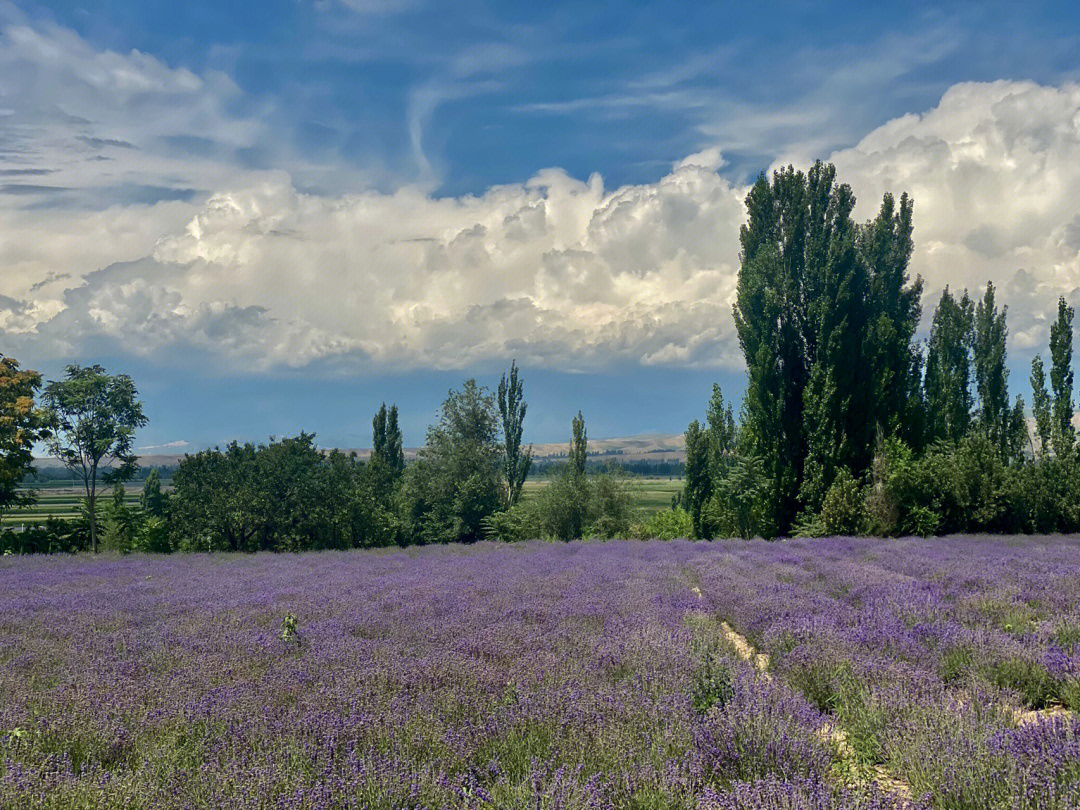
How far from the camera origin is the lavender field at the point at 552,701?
299 cm

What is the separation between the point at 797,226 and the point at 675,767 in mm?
25904

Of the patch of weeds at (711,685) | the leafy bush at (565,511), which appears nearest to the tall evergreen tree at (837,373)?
the leafy bush at (565,511)

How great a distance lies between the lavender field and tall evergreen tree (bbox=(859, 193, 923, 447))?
1678cm

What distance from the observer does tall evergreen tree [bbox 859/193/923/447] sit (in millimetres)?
23891

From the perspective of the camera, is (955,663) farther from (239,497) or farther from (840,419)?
(239,497)

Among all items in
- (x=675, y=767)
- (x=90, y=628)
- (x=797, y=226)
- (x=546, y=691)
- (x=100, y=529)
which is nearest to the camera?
(x=675, y=767)

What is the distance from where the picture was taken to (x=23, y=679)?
15.8 feet

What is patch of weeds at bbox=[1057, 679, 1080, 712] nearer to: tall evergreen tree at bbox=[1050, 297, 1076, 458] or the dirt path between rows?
the dirt path between rows

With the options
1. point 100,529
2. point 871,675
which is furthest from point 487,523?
point 871,675

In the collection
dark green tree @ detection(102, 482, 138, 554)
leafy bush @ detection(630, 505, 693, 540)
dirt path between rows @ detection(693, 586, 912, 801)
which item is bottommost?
leafy bush @ detection(630, 505, 693, 540)

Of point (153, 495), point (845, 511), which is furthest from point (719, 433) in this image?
point (153, 495)

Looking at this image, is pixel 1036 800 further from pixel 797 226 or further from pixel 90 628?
pixel 797 226

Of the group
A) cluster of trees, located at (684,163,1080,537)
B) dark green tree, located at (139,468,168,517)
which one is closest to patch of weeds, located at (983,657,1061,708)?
cluster of trees, located at (684,163,1080,537)

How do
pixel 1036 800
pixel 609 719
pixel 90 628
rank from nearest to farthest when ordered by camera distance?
pixel 1036 800
pixel 609 719
pixel 90 628
